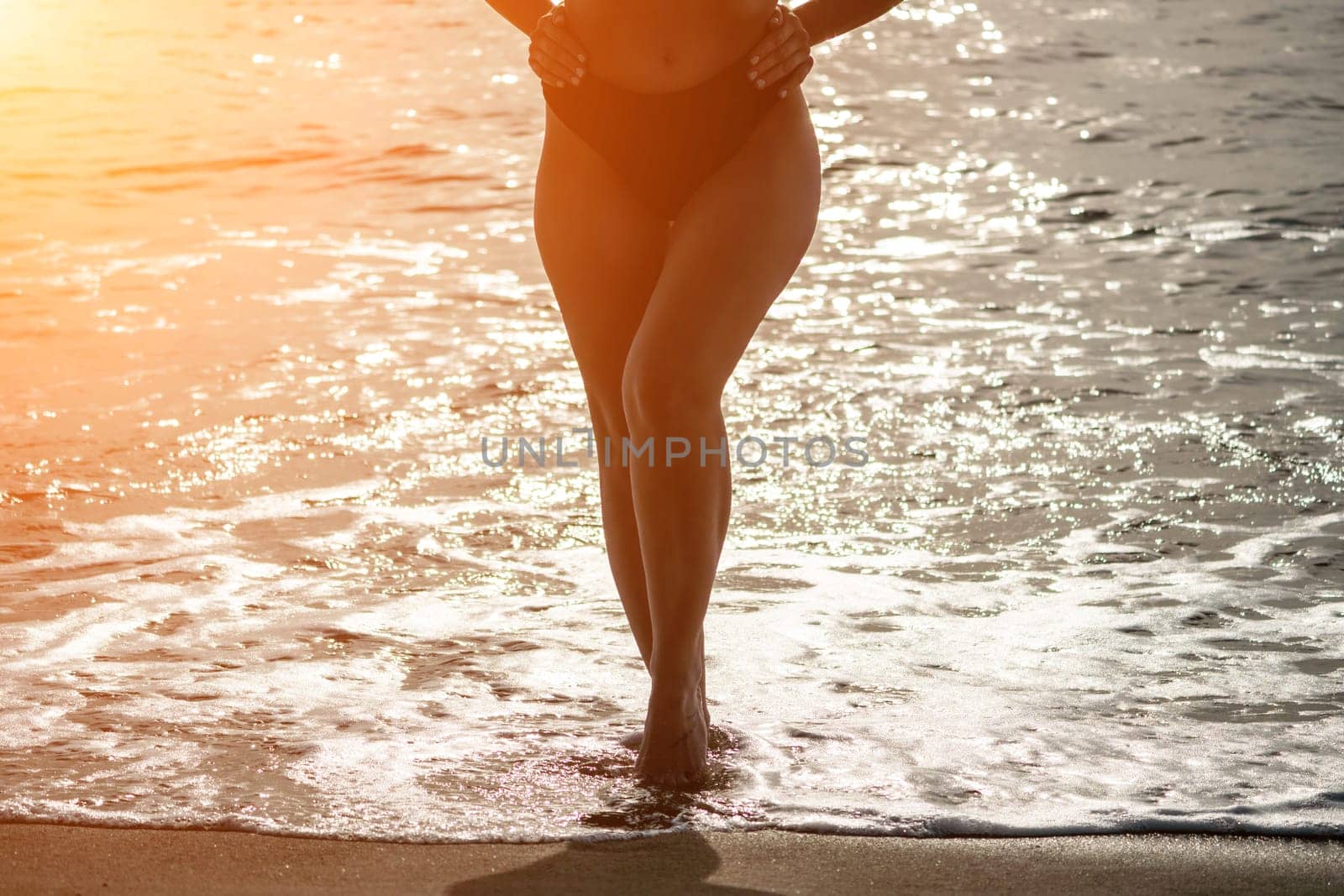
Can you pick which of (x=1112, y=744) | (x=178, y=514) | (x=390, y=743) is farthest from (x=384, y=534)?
(x=1112, y=744)

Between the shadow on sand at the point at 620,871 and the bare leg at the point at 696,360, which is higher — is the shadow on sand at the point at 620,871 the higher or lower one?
the lower one

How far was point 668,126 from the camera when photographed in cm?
297

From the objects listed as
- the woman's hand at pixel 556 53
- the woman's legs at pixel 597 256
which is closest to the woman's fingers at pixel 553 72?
the woman's hand at pixel 556 53

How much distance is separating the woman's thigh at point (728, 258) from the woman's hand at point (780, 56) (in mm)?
55

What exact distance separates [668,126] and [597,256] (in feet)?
0.95

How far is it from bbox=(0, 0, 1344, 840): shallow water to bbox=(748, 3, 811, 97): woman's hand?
4.52 feet

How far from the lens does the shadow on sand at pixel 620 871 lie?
2627 millimetres

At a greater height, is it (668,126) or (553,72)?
(553,72)

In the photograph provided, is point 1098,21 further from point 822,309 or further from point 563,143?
point 563,143

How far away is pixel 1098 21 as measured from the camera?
72.7 ft

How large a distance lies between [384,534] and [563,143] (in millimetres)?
2269

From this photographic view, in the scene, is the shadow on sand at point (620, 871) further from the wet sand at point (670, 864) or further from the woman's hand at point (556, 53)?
the woman's hand at point (556, 53)

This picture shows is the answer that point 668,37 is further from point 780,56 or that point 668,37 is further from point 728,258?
point 728,258

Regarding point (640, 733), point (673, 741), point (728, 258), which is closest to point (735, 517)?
point (640, 733)
